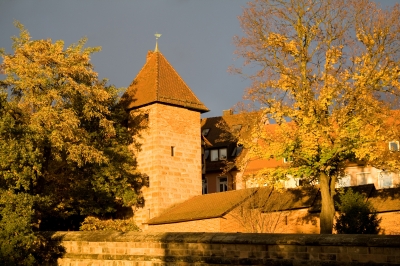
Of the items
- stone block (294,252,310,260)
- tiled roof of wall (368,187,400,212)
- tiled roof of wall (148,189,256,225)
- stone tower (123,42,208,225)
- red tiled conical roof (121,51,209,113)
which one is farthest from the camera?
red tiled conical roof (121,51,209,113)

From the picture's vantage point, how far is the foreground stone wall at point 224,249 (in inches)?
518

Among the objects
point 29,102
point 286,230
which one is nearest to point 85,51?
point 29,102

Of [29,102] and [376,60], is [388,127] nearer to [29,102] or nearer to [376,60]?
[376,60]

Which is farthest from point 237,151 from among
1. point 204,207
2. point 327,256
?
point 327,256

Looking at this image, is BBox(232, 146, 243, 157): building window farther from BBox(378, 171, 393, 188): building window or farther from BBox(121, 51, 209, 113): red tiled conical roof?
BBox(378, 171, 393, 188): building window

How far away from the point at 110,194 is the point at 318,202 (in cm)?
1156

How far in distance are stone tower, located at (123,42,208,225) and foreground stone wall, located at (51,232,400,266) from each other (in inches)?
768

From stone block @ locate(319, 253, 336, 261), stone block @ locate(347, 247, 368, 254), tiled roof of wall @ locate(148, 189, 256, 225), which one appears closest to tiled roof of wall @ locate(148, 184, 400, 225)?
tiled roof of wall @ locate(148, 189, 256, 225)

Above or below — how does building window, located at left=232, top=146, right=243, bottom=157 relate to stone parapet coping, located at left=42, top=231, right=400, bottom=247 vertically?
above

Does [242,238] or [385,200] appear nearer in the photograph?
[242,238]

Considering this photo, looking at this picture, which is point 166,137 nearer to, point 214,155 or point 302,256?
point 214,155

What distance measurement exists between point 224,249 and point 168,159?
2511 cm

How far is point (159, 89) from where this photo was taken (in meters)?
40.9

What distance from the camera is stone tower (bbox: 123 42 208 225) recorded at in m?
39.7
